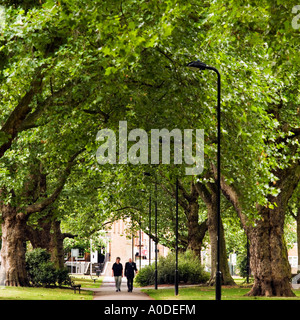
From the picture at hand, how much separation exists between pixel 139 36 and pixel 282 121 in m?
11.8

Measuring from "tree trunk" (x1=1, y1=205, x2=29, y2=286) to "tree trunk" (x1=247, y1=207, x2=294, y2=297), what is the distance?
12.6 m

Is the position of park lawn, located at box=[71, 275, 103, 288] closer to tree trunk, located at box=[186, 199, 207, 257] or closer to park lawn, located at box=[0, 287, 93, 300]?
tree trunk, located at box=[186, 199, 207, 257]

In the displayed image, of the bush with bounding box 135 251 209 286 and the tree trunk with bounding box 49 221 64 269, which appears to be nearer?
the bush with bounding box 135 251 209 286

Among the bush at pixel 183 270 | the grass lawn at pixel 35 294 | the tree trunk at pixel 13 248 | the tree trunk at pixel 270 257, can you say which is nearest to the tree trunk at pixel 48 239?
the tree trunk at pixel 13 248

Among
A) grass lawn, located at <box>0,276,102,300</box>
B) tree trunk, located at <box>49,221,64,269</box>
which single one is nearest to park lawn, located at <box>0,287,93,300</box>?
grass lawn, located at <box>0,276,102,300</box>

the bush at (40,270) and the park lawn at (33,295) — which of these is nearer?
the park lawn at (33,295)

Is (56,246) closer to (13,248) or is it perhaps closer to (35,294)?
(13,248)

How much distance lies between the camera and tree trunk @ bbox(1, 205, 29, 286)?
96.2 feet

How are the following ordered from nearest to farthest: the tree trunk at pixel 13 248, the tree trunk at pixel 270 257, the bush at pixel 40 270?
the tree trunk at pixel 270 257 → the tree trunk at pixel 13 248 → the bush at pixel 40 270

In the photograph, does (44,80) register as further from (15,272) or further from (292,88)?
(15,272)

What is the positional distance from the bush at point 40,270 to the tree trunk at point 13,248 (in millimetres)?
1201

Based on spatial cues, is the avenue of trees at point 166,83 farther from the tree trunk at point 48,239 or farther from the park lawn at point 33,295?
the tree trunk at point 48,239

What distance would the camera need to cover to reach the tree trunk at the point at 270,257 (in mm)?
21641
